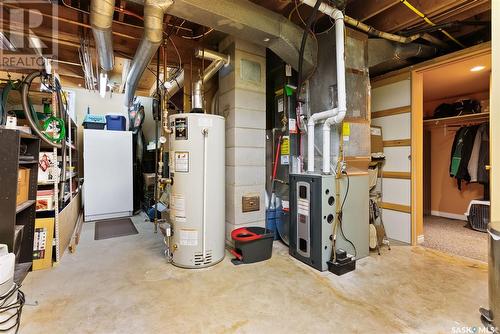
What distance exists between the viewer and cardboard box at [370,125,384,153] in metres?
3.44

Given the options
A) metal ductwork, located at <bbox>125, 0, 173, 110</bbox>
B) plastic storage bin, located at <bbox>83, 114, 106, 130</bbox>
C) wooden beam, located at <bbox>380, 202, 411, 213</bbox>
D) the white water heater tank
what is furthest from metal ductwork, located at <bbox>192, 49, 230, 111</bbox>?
wooden beam, located at <bbox>380, 202, 411, 213</bbox>

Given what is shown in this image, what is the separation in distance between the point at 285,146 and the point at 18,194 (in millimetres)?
2865

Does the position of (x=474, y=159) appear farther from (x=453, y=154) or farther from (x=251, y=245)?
(x=251, y=245)

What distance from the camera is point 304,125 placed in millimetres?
2889

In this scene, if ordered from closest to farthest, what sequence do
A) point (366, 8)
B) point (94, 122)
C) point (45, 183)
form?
point (366, 8)
point (45, 183)
point (94, 122)

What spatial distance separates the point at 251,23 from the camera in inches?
87.4

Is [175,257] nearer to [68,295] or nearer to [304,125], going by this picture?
[68,295]

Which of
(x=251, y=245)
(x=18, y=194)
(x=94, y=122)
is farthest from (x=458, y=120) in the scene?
(x=94, y=122)

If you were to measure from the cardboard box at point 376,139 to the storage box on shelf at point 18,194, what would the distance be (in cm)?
402

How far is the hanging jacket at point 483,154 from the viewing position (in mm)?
3955

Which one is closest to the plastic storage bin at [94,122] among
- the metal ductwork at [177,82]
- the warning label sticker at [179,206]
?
the metal ductwork at [177,82]

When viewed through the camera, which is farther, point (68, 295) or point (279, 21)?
point (279, 21)

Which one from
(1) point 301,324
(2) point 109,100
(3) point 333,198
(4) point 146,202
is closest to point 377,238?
(3) point 333,198

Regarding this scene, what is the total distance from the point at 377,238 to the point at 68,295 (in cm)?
332
